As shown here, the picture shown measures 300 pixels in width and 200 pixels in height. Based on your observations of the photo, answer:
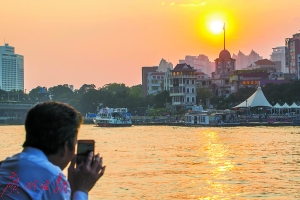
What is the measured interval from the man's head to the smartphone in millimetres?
137

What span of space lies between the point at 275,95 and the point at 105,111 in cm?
2214

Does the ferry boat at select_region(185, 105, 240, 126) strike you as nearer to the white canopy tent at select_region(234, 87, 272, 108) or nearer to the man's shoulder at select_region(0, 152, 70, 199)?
the white canopy tent at select_region(234, 87, 272, 108)

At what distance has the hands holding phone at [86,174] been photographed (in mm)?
2967

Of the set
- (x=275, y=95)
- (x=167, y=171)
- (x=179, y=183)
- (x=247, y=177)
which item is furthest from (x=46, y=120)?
(x=275, y=95)

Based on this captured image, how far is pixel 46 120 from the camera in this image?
112 inches

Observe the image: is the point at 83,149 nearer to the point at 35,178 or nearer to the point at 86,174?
the point at 86,174

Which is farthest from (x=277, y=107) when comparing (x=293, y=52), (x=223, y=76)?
(x=293, y=52)

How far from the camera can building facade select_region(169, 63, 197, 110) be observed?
94.0 metres

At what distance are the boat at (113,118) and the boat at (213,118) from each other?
23.9 ft

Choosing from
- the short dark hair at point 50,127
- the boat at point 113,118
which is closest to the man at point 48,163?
the short dark hair at point 50,127

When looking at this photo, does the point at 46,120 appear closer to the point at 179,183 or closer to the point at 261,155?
the point at 179,183

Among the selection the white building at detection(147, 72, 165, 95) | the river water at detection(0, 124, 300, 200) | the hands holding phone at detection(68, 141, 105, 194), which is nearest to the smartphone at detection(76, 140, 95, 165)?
the hands holding phone at detection(68, 141, 105, 194)

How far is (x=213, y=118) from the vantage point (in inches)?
2879

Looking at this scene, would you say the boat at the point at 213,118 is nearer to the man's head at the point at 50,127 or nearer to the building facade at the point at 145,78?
the building facade at the point at 145,78
